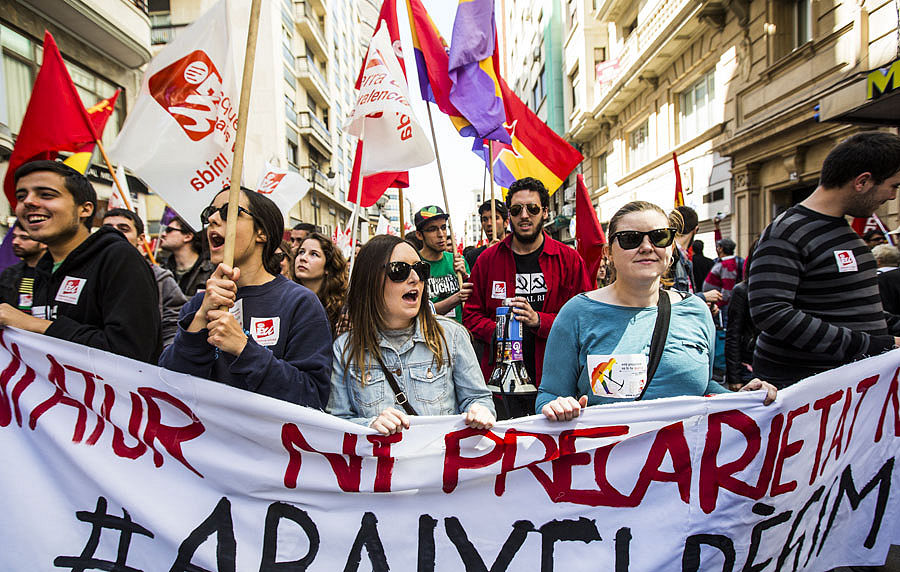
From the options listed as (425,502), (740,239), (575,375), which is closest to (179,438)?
(425,502)

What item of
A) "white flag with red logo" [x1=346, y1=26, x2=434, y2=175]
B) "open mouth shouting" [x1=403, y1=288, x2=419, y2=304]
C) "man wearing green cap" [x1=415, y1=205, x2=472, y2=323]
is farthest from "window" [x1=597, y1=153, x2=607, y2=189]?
"open mouth shouting" [x1=403, y1=288, x2=419, y2=304]

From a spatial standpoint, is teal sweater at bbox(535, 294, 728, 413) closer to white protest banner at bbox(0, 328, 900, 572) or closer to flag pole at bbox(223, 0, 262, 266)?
white protest banner at bbox(0, 328, 900, 572)

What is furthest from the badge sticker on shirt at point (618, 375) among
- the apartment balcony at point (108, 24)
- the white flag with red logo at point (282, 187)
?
the apartment balcony at point (108, 24)

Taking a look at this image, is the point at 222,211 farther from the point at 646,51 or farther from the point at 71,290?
the point at 646,51

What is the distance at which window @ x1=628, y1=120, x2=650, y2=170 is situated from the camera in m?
18.2

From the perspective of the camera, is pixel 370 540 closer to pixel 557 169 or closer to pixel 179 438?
pixel 179 438

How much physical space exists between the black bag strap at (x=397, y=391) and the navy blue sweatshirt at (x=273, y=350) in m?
0.21

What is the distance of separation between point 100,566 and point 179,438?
487 millimetres

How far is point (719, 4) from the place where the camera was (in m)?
12.5

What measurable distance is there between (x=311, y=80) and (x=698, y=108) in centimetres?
2348

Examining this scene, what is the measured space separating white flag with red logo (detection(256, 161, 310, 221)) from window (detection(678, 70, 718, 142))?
440 inches

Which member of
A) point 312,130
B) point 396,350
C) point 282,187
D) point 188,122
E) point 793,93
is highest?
point 312,130

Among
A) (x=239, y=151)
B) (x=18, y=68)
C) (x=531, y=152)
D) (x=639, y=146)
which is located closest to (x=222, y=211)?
(x=239, y=151)

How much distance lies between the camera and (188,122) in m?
2.79
